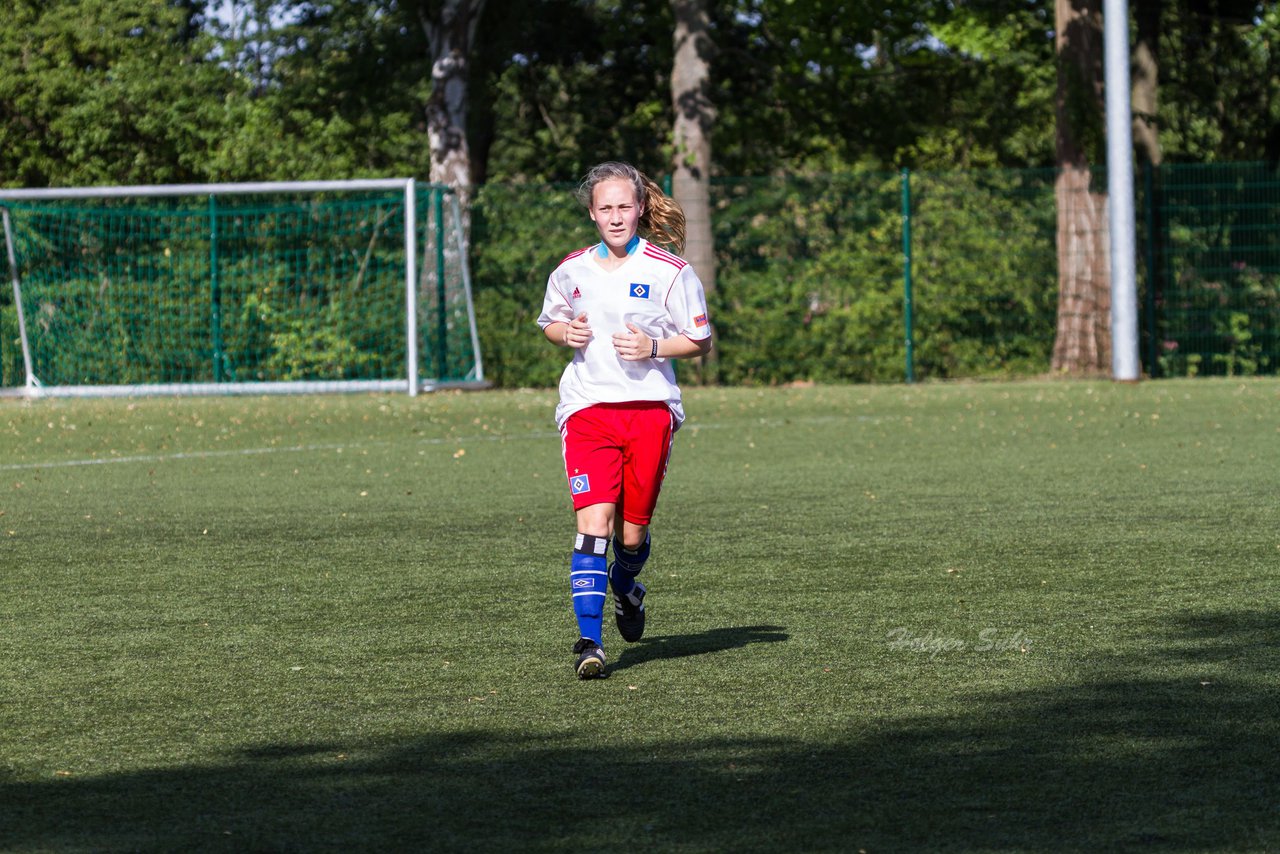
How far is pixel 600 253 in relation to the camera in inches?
251

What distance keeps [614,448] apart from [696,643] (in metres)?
0.75

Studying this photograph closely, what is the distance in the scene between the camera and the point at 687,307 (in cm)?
625

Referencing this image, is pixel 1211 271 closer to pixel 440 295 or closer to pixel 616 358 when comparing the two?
pixel 440 295

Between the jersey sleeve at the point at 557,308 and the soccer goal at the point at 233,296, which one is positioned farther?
the soccer goal at the point at 233,296

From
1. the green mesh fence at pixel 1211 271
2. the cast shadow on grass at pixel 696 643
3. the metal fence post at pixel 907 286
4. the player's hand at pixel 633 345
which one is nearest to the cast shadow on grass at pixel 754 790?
the cast shadow on grass at pixel 696 643

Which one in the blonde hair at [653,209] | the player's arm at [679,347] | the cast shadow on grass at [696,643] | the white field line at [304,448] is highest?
the blonde hair at [653,209]

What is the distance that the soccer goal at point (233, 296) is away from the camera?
23.7 meters

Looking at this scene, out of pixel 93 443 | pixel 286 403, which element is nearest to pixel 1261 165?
pixel 286 403

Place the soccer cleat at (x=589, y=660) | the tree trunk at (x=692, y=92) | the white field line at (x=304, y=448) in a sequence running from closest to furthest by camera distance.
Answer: the soccer cleat at (x=589, y=660) → the white field line at (x=304, y=448) → the tree trunk at (x=692, y=92)

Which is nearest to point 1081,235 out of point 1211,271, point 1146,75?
point 1211,271

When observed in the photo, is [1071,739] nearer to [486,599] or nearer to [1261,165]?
[486,599]

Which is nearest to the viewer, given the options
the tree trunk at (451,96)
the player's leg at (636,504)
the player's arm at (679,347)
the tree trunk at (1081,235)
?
the player's arm at (679,347)

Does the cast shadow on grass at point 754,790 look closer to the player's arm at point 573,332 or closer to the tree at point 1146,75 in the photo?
the player's arm at point 573,332

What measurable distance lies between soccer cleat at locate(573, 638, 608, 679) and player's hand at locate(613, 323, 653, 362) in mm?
859
